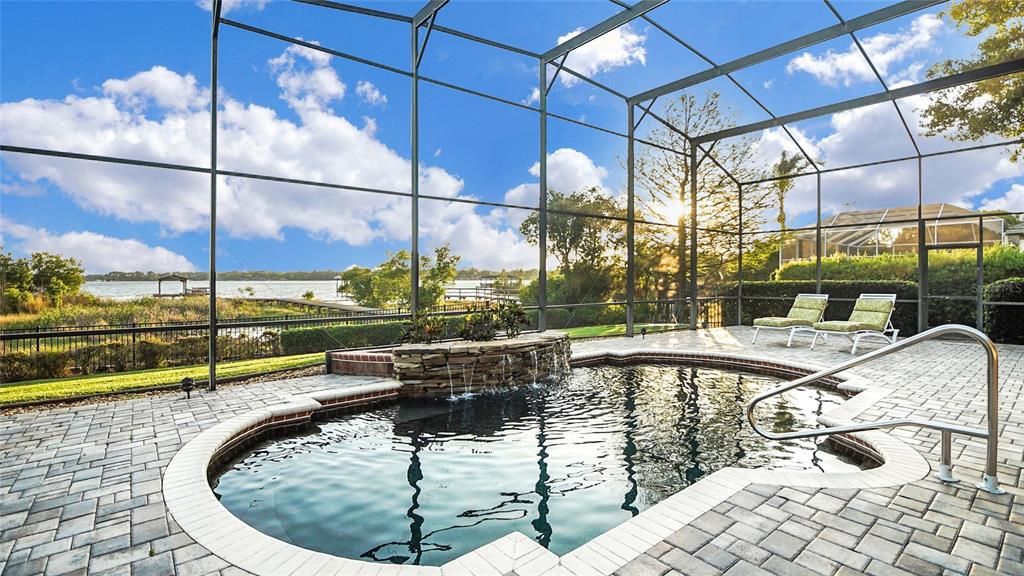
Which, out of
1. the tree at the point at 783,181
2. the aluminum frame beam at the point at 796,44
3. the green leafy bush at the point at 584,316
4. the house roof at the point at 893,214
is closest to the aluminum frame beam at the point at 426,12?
the aluminum frame beam at the point at 796,44

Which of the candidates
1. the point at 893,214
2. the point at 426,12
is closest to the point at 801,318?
the point at 893,214

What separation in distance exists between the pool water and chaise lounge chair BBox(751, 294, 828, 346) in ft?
12.8

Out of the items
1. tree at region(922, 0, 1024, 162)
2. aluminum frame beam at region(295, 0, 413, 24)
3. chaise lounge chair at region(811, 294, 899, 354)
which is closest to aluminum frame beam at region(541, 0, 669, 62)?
aluminum frame beam at region(295, 0, 413, 24)

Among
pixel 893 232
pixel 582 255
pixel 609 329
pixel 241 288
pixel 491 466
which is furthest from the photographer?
pixel 582 255

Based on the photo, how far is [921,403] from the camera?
15.2ft

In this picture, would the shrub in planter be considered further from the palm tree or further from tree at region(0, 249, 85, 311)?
the palm tree

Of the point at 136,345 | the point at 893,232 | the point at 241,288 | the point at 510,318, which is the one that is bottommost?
the point at 136,345

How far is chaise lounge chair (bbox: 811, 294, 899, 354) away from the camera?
327 inches

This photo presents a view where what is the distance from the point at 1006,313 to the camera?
29.7 feet

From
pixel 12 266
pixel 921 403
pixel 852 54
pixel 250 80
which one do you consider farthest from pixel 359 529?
pixel 250 80

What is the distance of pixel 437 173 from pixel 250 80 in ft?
16.0

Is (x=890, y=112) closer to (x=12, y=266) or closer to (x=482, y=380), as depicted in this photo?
(x=482, y=380)

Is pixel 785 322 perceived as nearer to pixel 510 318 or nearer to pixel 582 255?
pixel 510 318

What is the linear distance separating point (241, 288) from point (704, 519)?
794cm
